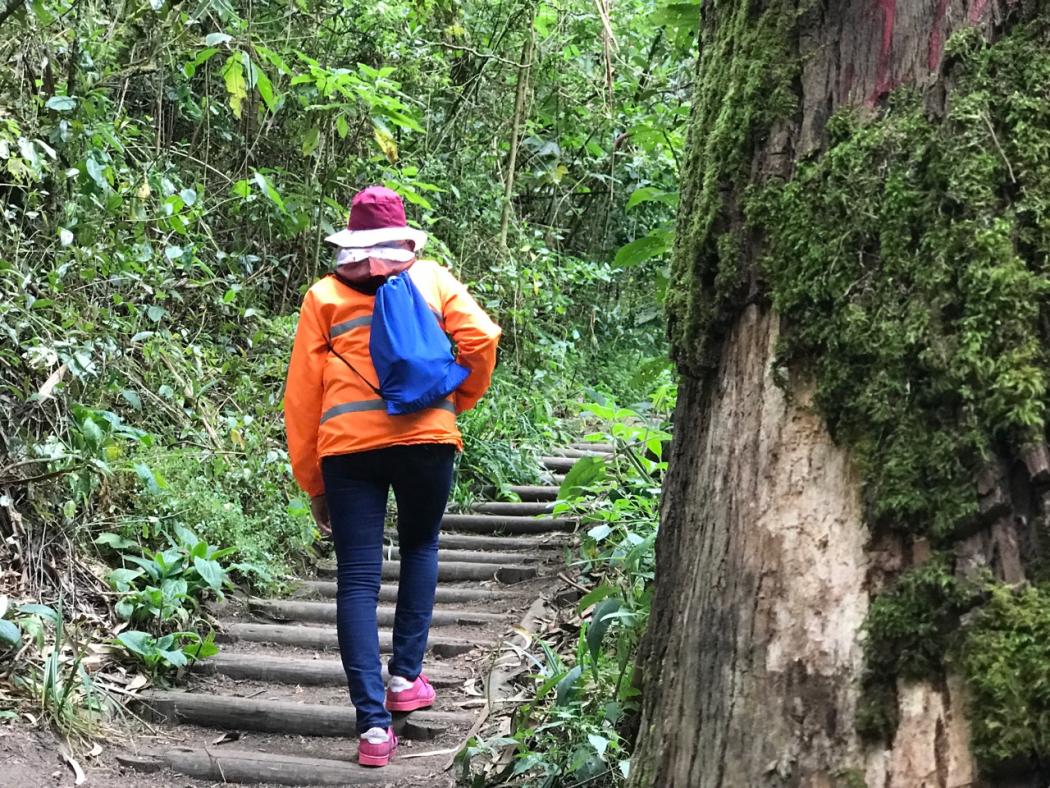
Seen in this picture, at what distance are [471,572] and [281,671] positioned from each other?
6.49 ft

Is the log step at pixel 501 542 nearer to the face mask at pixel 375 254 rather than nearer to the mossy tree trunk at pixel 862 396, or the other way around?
the face mask at pixel 375 254

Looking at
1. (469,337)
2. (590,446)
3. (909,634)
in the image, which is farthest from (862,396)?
(590,446)

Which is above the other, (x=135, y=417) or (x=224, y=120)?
(x=224, y=120)

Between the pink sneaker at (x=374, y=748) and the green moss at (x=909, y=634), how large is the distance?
271 centimetres

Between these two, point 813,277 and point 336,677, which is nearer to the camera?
point 813,277

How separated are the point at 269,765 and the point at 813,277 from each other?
10.3 feet

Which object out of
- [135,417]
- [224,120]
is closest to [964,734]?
[135,417]

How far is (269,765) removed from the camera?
372 cm

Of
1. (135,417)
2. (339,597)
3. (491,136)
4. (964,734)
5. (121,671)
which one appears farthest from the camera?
(491,136)

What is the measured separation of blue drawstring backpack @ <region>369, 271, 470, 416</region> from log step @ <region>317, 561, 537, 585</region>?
2.98m

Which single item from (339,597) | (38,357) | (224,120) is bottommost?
(339,597)

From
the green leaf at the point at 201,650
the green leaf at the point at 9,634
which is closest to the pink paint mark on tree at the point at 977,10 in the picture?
the green leaf at the point at 9,634

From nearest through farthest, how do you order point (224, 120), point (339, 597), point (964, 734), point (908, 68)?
point (964, 734), point (908, 68), point (339, 597), point (224, 120)

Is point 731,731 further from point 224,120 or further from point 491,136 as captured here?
point 491,136
